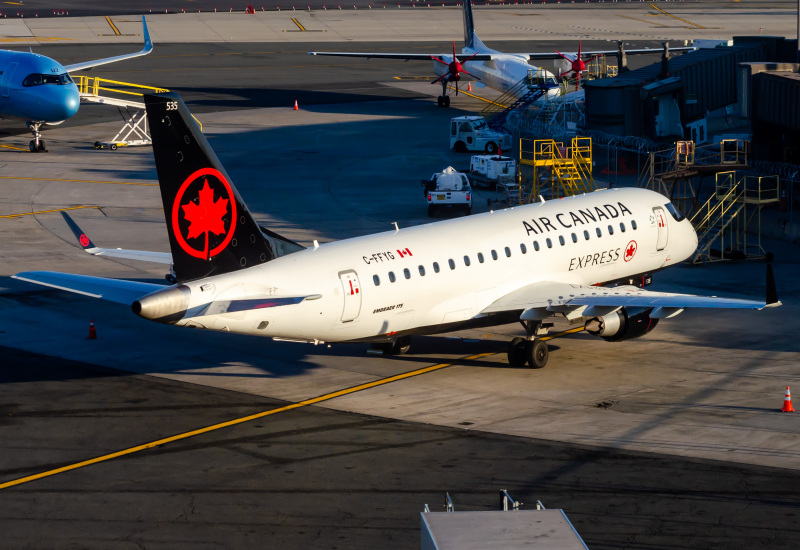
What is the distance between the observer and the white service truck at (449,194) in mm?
56312

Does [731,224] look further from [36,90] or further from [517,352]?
[36,90]

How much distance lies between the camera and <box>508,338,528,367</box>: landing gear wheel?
118ft

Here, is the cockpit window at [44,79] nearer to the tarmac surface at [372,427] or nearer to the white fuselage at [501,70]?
the tarmac surface at [372,427]

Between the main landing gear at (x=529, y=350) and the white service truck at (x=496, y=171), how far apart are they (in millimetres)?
26829

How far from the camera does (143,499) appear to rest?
25844 mm

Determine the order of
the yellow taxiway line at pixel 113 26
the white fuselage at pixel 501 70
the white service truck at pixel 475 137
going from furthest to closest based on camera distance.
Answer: the yellow taxiway line at pixel 113 26, the white fuselage at pixel 501 70, the white service truck at pixel 475 137

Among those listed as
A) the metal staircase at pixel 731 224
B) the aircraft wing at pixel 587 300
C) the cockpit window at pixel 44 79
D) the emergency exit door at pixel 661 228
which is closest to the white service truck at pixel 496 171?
the metal staircase at pixel 731 224

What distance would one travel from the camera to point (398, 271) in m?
33.7

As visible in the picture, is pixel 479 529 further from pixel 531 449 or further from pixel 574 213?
pixel 574 213

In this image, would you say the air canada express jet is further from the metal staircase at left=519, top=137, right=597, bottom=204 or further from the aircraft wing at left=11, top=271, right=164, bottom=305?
the metal staircase at left=519, top=137, right=597, bottom=204

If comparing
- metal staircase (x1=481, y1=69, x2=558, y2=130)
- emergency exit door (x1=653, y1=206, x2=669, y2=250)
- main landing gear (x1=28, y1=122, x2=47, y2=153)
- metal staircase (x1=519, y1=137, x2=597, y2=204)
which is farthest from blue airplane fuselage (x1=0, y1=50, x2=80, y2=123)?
emergency exit door (x1=653, y1=206, x2=669, y2=250)

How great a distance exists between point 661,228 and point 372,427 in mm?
15501

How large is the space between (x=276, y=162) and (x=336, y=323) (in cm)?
4041

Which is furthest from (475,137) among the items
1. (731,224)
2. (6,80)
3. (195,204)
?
(195,204)
